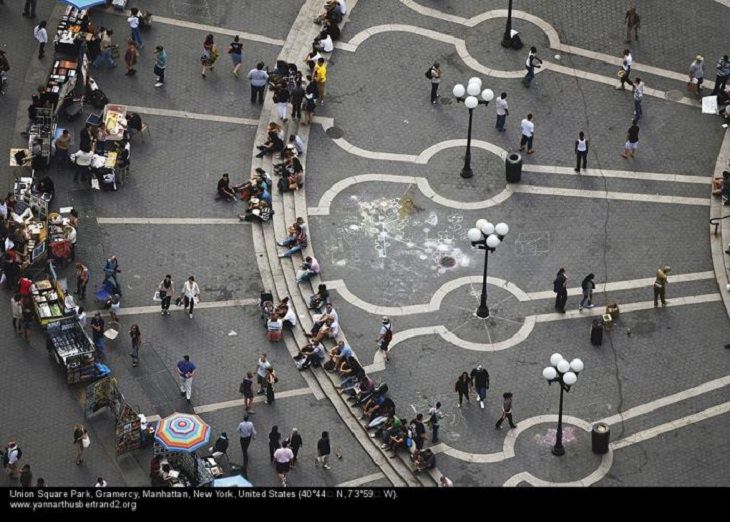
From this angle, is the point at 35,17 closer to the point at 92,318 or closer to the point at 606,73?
the point at 92,318

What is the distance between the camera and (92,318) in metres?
49.9

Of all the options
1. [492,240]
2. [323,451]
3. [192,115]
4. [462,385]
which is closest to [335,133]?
[192,115]

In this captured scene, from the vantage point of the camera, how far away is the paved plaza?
47.3 meters

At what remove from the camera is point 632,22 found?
196 feet

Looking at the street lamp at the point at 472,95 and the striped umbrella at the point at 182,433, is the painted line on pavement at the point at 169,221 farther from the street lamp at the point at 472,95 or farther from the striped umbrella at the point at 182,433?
the striped umbrella at the point at 182,433

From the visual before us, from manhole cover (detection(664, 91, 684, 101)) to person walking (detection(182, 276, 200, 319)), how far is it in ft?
66.0

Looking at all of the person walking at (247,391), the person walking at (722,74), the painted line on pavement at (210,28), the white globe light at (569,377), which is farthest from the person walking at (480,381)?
the painted line on pavement at (210,28)

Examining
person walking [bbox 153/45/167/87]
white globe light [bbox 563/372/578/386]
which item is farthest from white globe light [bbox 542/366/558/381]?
person walking [bbox 153/45/167/87]

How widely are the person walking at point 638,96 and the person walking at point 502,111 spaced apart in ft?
15.7

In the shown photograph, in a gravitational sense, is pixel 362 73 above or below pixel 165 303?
above

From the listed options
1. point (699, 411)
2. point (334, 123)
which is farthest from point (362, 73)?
point (699, 411)

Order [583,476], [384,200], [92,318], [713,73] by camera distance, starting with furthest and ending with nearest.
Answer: [713,73] < [384,200] < [92,318] < [583,476]

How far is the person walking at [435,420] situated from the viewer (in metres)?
46.7

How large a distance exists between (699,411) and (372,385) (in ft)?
33.7
